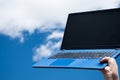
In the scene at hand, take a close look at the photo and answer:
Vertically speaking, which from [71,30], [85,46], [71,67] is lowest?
[71,67]

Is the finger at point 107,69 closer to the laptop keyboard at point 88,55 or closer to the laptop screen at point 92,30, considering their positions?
the laptop keyboard at point 88,55

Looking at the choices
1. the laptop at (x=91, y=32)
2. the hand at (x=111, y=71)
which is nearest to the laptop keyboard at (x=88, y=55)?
the laptop at (x=91, y=32)

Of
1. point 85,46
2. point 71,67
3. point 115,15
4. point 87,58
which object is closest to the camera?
point 71,67

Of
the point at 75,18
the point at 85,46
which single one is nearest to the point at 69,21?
the point at 75,18

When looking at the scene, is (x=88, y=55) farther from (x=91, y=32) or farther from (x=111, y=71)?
(x=91, y=32)

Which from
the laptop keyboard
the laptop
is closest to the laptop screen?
the laptop

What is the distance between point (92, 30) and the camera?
1.54 meters

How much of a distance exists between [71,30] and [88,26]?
0.12 metres

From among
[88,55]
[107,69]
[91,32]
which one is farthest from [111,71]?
[91,32]

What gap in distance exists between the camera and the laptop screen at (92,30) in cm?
142

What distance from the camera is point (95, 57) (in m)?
1.05

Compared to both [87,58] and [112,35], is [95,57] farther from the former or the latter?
[112,35]

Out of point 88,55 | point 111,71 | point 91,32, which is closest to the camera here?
point 111,71

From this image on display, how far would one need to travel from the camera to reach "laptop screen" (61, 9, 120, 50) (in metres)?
1.42
